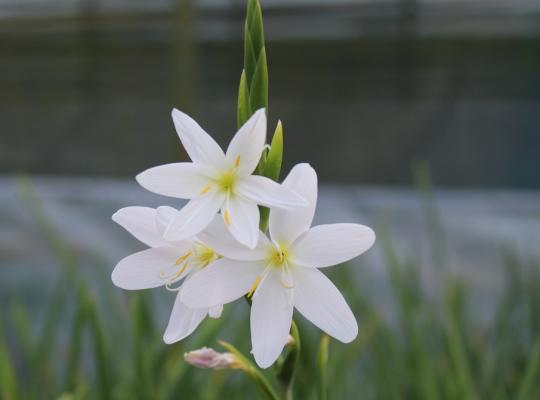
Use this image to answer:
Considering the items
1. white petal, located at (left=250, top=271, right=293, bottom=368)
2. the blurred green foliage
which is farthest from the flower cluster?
the blurred green foliage

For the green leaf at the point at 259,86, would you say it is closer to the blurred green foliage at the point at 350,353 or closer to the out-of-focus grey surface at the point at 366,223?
the blurred green foliage at the point at 350,353

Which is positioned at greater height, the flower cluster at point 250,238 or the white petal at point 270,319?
the flower cluster at point 250,238

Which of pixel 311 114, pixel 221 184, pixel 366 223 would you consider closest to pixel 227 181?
pixel 221 184

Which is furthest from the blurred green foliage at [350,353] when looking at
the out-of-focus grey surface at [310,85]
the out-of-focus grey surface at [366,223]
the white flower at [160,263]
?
the out-of-focus grey surface at [310,85]

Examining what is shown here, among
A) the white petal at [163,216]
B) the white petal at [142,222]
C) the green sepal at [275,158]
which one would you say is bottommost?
the white petal at [142,222]

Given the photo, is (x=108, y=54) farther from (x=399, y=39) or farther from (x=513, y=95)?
(x=513, y=95)

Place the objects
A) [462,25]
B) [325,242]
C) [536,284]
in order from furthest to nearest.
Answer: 1. [462,25]
2. [536,284]
3. [325,242]

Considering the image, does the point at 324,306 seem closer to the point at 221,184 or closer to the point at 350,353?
the point at 221,184

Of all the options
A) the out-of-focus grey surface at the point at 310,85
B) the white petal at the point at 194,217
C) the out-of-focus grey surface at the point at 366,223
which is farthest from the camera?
the out-of-focus grey surface at the point at 310,85

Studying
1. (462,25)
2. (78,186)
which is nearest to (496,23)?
(462,25)

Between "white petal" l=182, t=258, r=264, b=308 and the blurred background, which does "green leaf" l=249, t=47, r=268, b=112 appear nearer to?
"white petal" l=182, t=258, r=264, b=308
